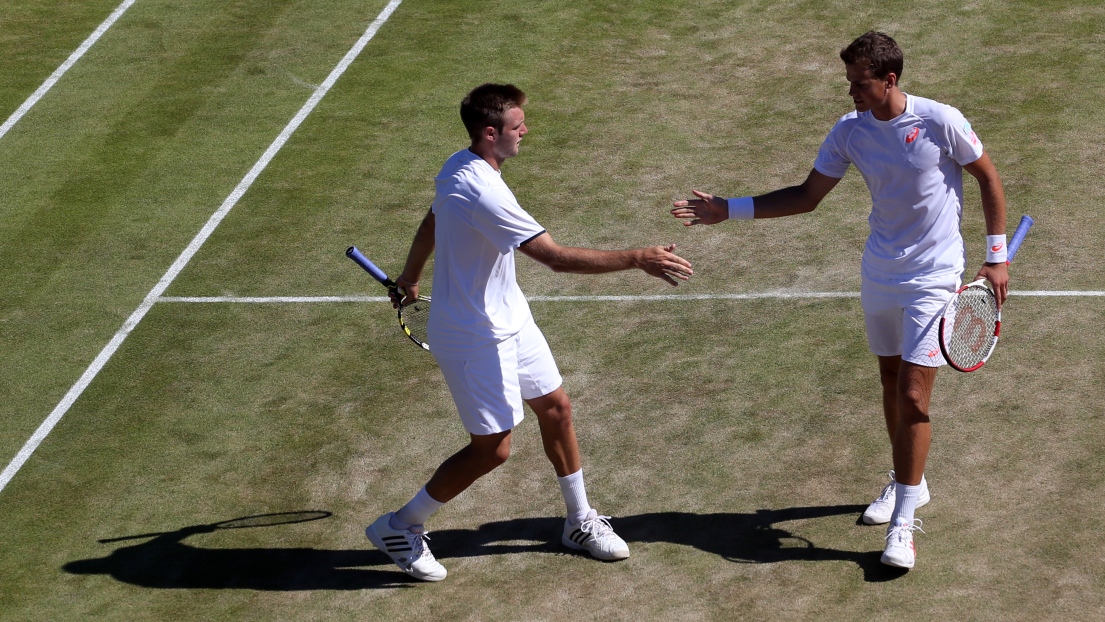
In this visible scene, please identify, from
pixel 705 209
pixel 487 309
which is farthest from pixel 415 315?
pixel 705 209

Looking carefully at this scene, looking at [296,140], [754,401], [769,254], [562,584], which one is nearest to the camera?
[562,584]

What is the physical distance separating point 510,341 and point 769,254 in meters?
4.21

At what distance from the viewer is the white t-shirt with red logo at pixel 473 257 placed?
6.20 metres

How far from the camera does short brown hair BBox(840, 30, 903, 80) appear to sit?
627cm

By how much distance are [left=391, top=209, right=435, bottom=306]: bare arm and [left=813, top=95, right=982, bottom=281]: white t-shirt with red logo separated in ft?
7.21

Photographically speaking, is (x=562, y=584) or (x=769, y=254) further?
(x=769, y=254)

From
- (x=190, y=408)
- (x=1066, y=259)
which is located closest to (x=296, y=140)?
(x=190, y=408)

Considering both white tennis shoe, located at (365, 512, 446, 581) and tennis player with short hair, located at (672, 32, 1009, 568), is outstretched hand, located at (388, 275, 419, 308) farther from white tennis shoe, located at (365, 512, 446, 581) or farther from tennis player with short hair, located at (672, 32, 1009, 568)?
tennis player with short hair, located at (672, 32, 1009, 568)

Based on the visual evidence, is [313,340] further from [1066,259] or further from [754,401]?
[1066,259]

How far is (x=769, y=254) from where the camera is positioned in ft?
33.5

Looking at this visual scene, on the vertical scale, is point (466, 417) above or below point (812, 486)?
above

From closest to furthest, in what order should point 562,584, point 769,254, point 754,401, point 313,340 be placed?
point 562,584, point 754,401, point 313,340, point 769,254

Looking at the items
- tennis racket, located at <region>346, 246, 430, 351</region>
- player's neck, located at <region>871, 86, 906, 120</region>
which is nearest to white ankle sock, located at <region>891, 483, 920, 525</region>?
player's neck, located at <region>871, 86, 906, 120</region>

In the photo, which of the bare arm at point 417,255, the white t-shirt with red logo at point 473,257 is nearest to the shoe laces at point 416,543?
the white t-shirt with red logo at point 473,257
